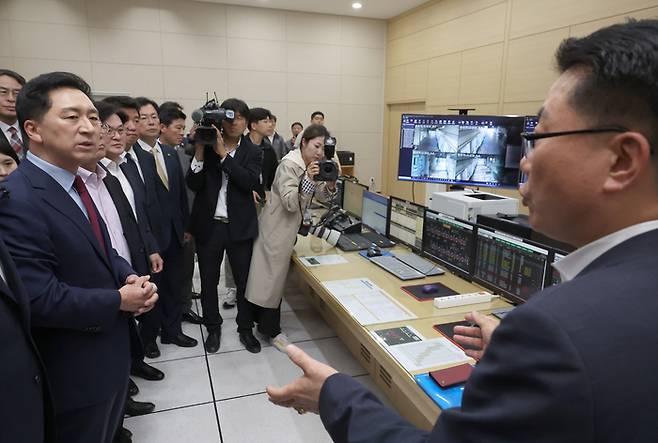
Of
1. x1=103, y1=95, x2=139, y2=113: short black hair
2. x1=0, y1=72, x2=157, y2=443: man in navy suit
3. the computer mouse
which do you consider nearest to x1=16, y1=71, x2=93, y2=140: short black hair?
x1=0, y1=72, x2=157, y2=443: man in navy suit

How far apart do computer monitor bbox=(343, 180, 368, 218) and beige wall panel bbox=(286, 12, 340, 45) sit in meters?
4.43

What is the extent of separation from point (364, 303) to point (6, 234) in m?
1.45

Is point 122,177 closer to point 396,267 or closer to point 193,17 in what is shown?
point 396,267

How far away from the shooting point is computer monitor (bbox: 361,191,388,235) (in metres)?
3.11

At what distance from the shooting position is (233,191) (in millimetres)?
2770

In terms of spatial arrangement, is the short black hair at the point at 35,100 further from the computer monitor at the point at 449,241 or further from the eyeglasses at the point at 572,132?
the computer monitor at the point at 449,241

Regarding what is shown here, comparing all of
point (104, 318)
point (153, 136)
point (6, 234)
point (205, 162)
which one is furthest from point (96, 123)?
point (153, 136)

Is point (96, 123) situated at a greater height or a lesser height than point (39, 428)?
greater

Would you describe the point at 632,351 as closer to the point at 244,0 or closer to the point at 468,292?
the point at 468,292

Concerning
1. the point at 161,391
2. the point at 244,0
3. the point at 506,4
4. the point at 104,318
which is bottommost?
the point at 161,391

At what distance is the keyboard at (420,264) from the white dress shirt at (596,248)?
172 cm

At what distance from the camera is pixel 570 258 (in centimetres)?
66

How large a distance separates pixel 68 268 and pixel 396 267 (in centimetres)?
173

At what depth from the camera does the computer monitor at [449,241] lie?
7.36ft
